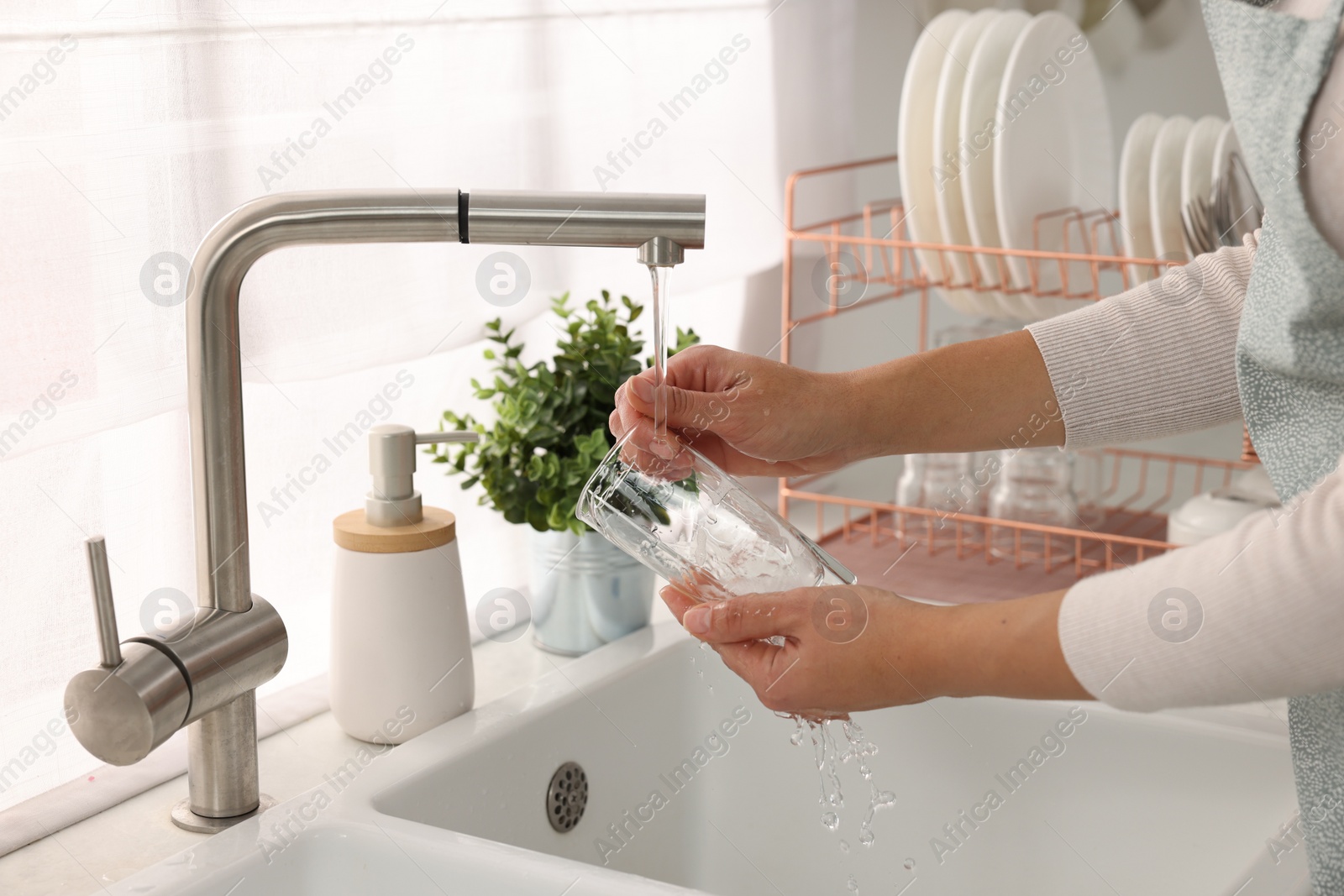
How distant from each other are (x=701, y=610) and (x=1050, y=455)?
836 millimetres

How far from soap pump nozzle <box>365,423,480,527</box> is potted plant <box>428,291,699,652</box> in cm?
13

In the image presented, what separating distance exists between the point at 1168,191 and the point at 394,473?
2.65 feet

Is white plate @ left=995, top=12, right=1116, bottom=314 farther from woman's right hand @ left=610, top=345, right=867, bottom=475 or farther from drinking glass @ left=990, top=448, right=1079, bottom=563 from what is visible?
woman's right hand @ left=610, top=345, right=867, bottom=475

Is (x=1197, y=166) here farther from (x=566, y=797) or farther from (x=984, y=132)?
(x=566, y=797)

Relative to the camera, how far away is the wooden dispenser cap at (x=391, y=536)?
0.90 meters

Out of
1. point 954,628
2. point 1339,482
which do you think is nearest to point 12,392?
point 954,628

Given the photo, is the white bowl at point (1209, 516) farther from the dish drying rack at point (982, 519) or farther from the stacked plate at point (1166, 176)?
the stacked plate at point (1166, 176)

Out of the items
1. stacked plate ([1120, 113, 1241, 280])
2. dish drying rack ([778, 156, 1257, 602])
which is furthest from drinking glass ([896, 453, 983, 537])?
stacked plate ([1120, 113, 1241, 280])

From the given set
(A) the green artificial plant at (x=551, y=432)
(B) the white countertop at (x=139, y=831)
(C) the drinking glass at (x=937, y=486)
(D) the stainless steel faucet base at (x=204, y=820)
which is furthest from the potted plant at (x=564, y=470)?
(C) the drinking glass at (x=937, y=486)

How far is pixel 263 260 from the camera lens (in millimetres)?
982

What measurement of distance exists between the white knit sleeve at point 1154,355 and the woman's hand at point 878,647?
265mm

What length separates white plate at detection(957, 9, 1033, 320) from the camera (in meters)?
1.27

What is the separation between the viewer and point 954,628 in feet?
1.95

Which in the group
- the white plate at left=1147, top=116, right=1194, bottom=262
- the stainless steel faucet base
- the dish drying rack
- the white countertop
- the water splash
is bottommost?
the water splash
